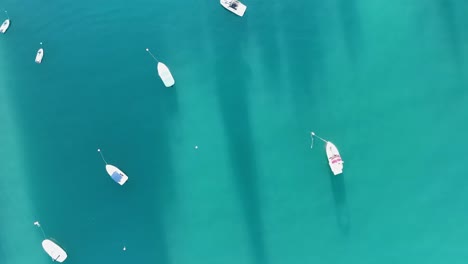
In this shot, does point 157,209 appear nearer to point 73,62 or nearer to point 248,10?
point 73,62

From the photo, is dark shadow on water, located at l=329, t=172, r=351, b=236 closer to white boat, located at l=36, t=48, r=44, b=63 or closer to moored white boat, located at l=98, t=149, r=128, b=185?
moored white boat, located at l=98, t=149, r=128, b=185

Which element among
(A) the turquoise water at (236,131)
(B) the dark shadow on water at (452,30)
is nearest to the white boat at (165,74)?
(A) the turquoise water at (236,131)

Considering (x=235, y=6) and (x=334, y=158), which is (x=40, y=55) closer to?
(x=235, y=6)

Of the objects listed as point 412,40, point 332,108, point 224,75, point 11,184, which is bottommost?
point 11,184

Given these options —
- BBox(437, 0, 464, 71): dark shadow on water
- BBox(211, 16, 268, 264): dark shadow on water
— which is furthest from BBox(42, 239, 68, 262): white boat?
BBox(437, 0, 464, 71): dark shadow on water

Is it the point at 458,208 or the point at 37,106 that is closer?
the point at 458,208

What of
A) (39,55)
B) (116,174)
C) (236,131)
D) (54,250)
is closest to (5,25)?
(39,55)

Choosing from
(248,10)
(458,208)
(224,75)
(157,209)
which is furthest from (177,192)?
(458,208)
